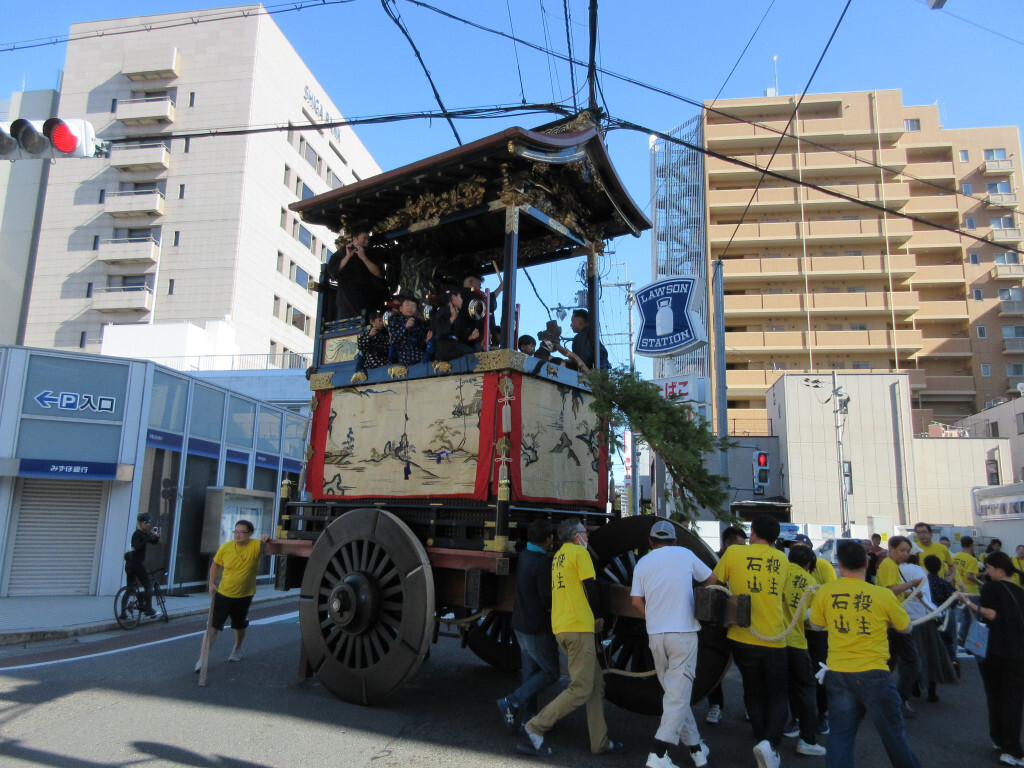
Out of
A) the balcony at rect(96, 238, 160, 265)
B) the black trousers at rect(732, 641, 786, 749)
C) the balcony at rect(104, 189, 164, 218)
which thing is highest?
the balcony at rect(104, 189, 164, 218)

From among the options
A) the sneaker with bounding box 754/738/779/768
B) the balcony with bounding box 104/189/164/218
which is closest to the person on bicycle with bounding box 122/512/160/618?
the sneaker with bounding box 754/738/779/768

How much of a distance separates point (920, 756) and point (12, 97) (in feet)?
195

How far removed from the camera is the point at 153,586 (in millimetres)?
12484

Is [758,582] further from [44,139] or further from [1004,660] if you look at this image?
[44,139]

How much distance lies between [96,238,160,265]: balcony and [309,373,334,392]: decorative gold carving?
39.2m

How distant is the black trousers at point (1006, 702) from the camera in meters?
5.56

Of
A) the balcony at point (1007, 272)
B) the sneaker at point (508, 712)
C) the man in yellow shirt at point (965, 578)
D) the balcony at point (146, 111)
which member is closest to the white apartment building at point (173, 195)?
the balcony at point (146, 111)

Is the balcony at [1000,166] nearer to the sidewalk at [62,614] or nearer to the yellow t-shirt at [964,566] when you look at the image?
the yellow t-shirt at [964,566]

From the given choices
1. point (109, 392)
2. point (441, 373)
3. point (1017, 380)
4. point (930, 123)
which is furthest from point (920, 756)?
point (930, 123)

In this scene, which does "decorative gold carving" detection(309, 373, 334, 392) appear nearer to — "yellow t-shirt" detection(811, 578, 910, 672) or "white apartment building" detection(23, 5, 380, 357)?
"yellow t-shirt" detection(811, 578, 910, 672)

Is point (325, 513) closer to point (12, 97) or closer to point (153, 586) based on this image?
point (153, 586)

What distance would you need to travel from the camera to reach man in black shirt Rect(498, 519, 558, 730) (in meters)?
5.61

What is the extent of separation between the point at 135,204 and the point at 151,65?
9304mm

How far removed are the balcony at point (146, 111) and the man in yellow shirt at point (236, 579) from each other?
1695 inches
